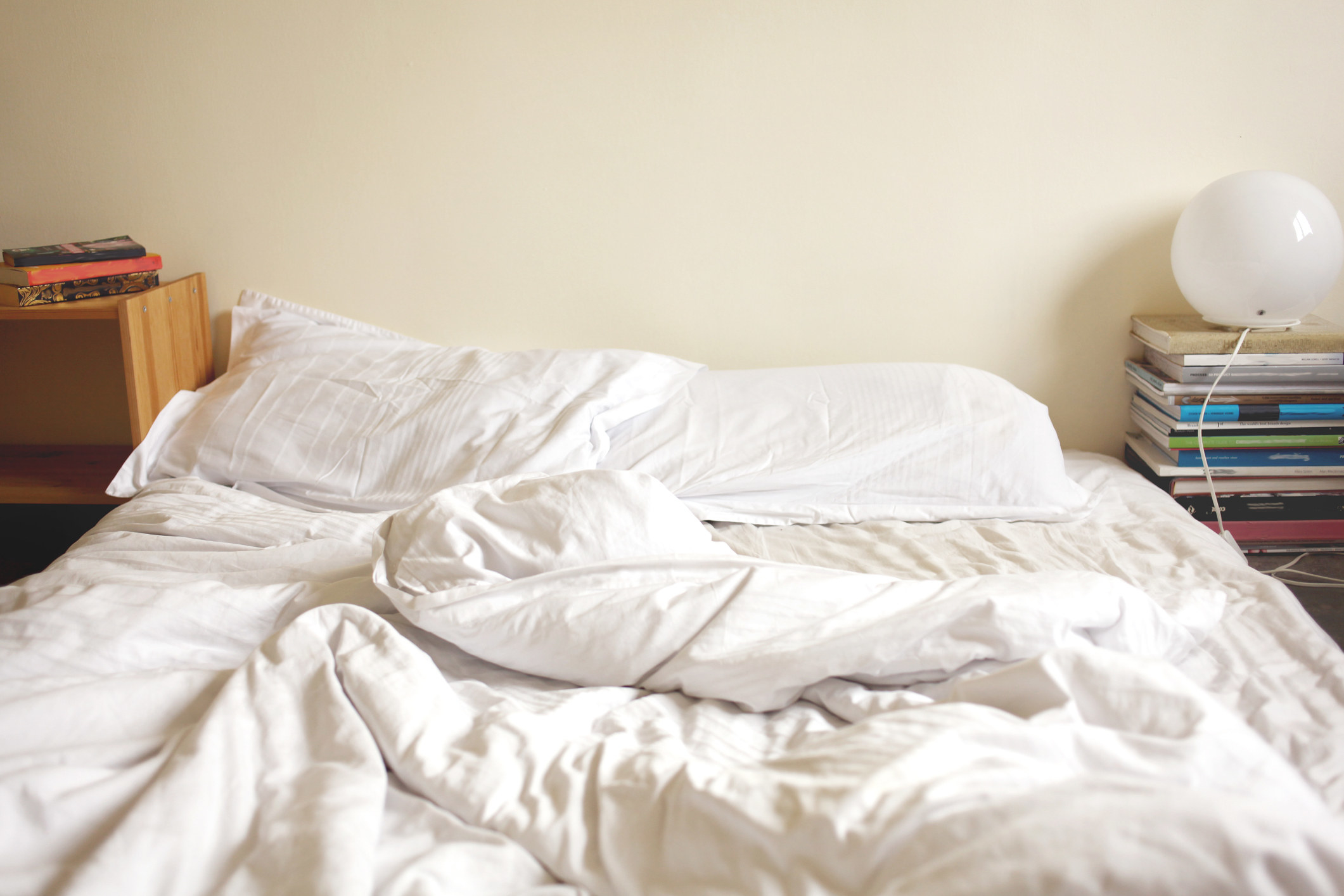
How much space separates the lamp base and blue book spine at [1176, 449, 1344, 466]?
0.72 ft

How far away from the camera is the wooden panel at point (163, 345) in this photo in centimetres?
163

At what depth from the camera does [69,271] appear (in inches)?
65.6

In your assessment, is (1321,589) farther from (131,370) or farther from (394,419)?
(131,370)

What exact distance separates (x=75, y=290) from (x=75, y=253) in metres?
0.07

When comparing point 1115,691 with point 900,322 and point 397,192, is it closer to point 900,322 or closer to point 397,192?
point 900,322

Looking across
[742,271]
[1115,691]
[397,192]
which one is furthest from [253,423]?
[1115,691]

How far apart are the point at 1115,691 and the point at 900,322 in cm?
129

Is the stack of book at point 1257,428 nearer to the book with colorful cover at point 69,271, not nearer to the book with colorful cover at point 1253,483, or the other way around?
the book with colorful cover at point 1253,483

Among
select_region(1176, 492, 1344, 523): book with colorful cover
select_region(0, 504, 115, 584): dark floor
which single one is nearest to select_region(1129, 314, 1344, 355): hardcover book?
select_region(1176, 492, 1344, 523): book with colorful cover

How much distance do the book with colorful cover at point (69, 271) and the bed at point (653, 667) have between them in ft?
1.26

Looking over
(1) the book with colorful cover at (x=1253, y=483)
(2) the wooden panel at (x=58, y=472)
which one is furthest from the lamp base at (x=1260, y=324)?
(2) the wooden panel at (x=58, y=472)

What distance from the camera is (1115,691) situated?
0.68m

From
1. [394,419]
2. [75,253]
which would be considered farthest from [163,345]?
[394,419]

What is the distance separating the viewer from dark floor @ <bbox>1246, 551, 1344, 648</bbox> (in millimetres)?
1443
